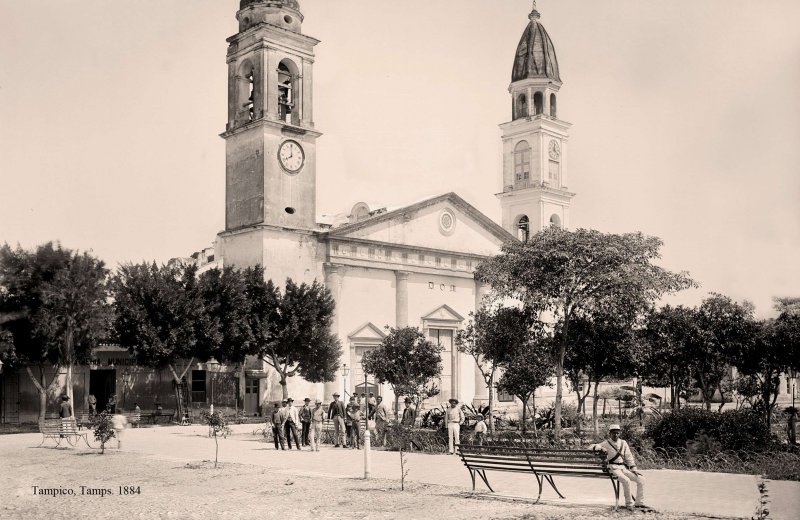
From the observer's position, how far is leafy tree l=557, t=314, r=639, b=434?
23.8 meters

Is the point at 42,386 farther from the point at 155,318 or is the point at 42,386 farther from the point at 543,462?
the point at 543,462

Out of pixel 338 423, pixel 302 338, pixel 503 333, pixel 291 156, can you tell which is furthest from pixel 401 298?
pixel 338 423

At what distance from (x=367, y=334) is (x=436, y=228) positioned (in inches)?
260

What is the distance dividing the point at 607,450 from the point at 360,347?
26.2 metres

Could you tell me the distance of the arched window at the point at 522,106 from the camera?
158ft

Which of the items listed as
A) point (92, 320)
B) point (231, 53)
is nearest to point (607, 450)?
point (92, 320)

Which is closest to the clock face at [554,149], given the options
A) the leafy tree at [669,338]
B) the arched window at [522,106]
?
the arched window at [522,106]

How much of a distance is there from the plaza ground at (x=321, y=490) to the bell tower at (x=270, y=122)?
17.5 m

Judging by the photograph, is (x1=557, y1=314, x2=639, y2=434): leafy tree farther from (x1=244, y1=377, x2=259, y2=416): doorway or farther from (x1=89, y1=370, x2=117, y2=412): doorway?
(x1=89, y1=370, x2=117, y2=412): doorway

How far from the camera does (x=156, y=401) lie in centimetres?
3347

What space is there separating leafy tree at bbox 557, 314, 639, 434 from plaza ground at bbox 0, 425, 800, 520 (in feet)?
22.1

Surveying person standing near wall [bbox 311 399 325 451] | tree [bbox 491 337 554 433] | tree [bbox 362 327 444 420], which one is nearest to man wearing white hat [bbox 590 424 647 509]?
person standing near wall [bbox 311 399 325 451]

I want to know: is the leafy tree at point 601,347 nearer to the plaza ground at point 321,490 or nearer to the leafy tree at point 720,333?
the leafy tree at point 720,333

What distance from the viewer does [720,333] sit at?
25688mm
